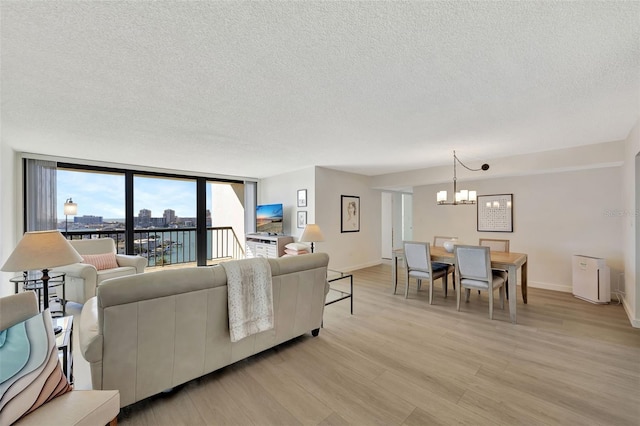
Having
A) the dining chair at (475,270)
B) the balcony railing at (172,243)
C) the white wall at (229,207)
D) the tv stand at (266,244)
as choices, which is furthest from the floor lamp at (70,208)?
the dining chair at (475,270)

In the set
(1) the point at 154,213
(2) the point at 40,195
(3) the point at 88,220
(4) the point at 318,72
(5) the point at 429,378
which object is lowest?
(5) the point at 429,378

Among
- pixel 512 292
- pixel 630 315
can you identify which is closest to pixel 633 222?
pixel 630 315

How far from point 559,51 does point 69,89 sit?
3.49 meters

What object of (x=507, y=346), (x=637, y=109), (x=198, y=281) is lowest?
(x=507, y=346)

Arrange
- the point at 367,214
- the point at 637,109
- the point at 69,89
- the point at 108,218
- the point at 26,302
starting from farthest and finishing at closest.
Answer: the point at 367,214, the point at 108,218, the point at 637,109, the point at 69,89, the point at 26,302

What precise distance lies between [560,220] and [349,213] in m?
A: 3.76

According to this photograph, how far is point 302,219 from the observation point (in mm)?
5680

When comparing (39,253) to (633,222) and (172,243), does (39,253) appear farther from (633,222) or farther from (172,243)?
(633,222)

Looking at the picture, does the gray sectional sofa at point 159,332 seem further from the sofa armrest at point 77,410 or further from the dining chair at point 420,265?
the dining chair at point 420,265

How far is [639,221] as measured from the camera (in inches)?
113

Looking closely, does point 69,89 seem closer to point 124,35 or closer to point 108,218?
point 124,35

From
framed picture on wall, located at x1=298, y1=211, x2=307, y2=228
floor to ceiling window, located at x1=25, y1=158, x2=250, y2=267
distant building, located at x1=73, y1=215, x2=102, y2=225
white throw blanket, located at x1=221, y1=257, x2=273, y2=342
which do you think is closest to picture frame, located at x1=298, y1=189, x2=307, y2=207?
framed picture on wall, located at x1=298, y1=211, x2=307, y2=228

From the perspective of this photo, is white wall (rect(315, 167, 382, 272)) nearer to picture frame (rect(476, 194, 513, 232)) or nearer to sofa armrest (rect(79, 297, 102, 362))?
picture frame (rect(476, 194, 513, 232))

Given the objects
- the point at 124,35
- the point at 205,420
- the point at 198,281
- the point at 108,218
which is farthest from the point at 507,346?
the point at 108,218
